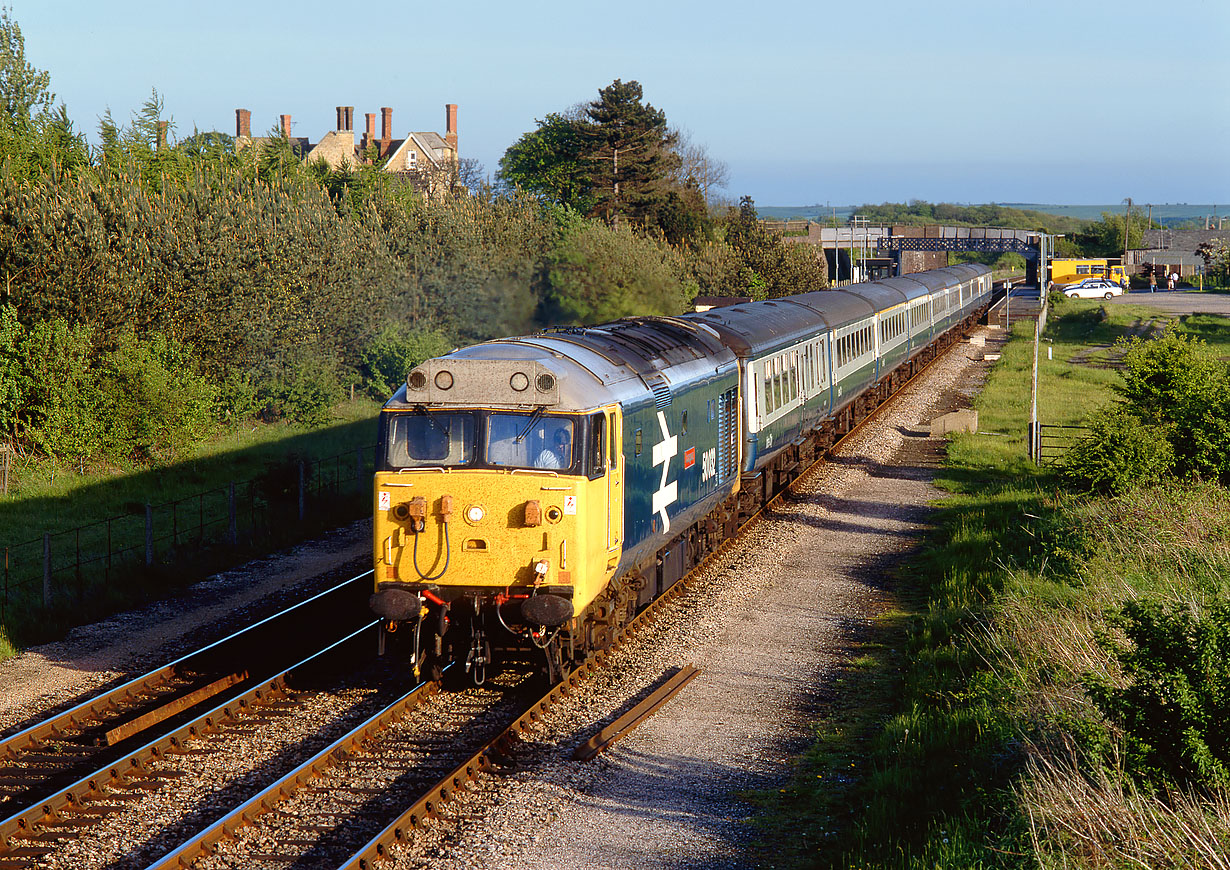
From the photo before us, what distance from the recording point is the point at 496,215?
5053 centimetres

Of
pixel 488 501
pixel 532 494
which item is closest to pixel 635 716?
pixel 532 494

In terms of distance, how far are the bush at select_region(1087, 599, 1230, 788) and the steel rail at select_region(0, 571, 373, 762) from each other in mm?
10267

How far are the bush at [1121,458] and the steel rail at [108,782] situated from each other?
49.8 feet

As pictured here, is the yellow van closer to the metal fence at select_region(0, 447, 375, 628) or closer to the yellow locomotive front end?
the metal fence at select_region(0, 447, 375, 628)

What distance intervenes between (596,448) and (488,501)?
1255 millimetres

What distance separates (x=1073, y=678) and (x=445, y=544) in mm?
6354

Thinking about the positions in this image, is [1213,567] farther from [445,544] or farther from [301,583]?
[301,583]

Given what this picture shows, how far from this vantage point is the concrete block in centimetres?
3384

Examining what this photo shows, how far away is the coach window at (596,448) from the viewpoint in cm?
1212

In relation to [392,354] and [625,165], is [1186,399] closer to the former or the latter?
[392,354]

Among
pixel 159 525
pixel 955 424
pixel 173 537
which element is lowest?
pixel 159 525

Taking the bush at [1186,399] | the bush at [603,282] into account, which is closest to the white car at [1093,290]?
the bush at [603,282]

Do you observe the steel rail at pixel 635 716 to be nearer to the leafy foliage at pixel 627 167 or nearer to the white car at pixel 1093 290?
the leafy foliage at pixel 627 167

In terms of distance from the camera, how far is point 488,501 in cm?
1199
